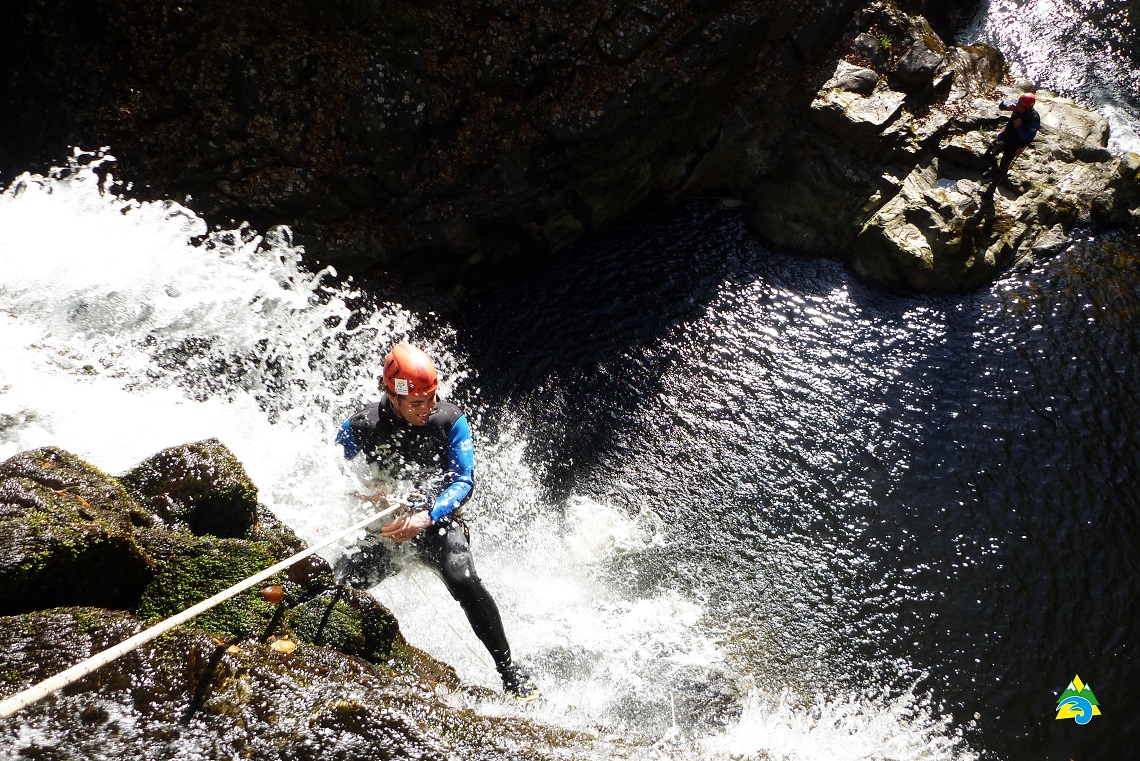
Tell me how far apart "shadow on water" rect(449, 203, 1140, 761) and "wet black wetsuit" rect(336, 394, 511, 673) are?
8.25ft

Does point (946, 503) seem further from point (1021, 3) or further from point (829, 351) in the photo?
point (1021, 3)

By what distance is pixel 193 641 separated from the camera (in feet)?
11.8

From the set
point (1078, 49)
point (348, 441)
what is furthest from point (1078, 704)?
point (1078, 49)

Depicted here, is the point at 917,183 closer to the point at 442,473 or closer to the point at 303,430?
the point at 442,473

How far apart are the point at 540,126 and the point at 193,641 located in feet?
34.5

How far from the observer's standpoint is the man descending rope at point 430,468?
5699 mm

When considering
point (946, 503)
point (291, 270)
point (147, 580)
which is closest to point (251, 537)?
point (147, 580)

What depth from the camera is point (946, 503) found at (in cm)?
934

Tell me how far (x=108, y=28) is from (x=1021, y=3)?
75.3 ft

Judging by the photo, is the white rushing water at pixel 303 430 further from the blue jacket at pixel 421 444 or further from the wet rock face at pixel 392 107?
the wet rock face at pixel 392 107

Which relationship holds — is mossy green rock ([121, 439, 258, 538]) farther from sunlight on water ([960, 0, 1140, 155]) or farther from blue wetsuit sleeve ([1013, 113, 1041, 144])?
sunlight on water ([960, 0, 1140, 155])

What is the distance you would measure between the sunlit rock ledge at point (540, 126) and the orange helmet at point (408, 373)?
20.1 ft

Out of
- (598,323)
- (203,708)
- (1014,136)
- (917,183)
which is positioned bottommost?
(203,708)

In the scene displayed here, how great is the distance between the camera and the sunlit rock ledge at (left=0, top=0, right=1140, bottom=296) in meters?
10.5
